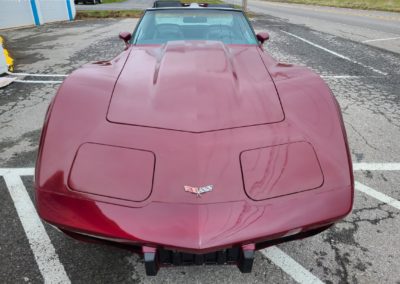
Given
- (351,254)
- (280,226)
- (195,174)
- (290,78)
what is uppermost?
(290,78)

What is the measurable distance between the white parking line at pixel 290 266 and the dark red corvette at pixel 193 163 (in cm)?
41

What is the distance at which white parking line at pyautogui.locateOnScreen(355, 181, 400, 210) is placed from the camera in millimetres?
2523

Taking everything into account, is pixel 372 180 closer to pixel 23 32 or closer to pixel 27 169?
pixel 27 169

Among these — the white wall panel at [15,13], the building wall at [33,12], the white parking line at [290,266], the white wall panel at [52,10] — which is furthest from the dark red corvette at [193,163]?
the white wall panel at [52,10]

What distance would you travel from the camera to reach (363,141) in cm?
351

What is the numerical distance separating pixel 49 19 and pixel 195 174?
46.8 ft

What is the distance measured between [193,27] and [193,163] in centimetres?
211

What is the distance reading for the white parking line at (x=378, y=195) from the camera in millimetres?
2523

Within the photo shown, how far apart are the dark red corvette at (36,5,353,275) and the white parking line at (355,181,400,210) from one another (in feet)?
3.58

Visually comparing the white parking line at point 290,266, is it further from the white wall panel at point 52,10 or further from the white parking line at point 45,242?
the white wall panel at point 52,10

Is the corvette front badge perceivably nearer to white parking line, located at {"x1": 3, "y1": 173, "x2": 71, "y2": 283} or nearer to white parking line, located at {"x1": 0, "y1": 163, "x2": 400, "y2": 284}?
white parking line, located at {"x1": 0, "y1": 163, "x2": 400, "y2": 284}

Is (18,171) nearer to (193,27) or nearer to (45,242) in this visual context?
(45,242)

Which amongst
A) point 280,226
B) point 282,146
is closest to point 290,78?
point 282,146

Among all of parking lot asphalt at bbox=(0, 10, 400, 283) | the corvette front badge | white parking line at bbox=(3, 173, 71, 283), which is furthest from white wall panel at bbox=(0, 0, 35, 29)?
the corvette front badge
